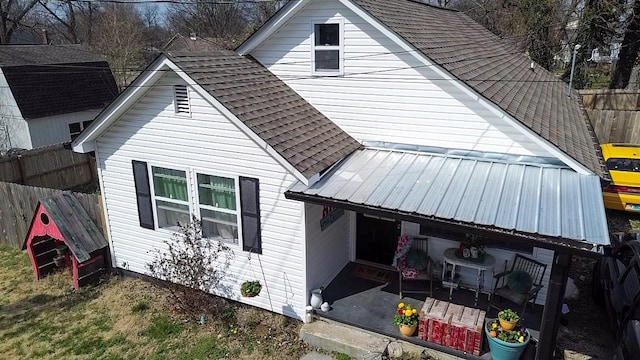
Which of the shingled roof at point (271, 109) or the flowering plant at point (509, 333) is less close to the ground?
the shingled roof at point (271, 109)

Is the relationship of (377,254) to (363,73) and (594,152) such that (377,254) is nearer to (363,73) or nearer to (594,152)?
(363,73)

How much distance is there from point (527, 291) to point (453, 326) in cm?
176

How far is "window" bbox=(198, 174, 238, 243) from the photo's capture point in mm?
8484

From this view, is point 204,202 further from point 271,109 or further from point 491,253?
point 491,253

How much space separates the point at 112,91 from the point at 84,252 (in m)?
16.1

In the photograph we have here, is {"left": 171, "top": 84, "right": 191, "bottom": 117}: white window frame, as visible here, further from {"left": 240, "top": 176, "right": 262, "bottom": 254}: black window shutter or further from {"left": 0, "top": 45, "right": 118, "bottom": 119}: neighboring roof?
{"left": 0, "top": 45, "right": 118, "bottom": 119}: neighboring roof

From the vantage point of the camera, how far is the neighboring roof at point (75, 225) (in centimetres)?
973

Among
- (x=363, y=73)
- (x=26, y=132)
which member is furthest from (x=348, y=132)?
(x=26, y=132)

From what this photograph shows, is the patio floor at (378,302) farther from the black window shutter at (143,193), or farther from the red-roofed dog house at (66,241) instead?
the red-roofed dog house at (66,241)

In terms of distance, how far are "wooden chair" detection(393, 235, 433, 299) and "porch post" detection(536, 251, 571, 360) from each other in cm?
219

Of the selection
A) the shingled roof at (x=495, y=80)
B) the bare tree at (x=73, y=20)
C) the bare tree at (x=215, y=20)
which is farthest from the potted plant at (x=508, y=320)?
the bare tree at (x=73, y=20)

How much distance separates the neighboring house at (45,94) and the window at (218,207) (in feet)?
47.9

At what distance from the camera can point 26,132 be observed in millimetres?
18984

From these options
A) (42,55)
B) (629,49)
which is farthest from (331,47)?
(629,49)
